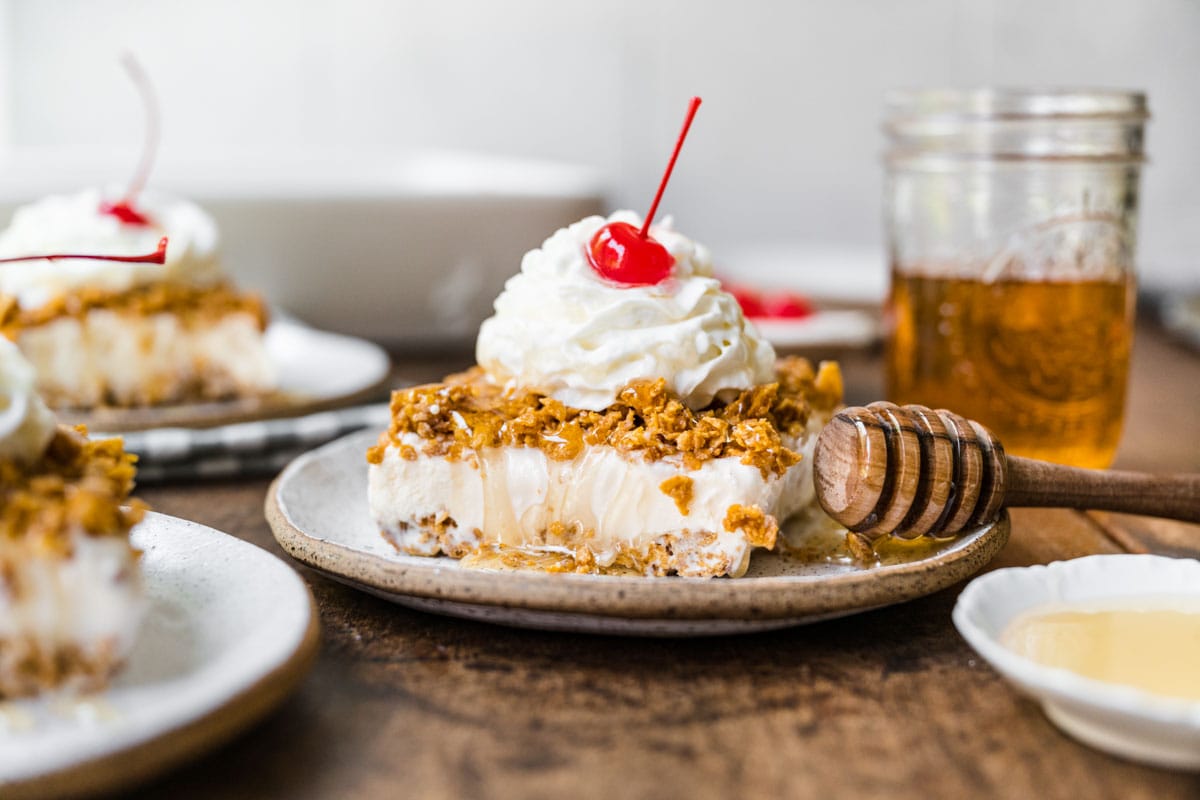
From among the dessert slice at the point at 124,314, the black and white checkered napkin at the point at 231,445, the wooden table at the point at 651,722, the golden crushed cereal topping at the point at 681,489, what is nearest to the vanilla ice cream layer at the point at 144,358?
the dessert slice at the point at 124,314

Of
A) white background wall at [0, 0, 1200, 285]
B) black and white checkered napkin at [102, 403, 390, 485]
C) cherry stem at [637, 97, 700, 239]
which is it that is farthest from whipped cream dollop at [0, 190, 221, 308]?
white background wall at [0, 0, 1200, 285]

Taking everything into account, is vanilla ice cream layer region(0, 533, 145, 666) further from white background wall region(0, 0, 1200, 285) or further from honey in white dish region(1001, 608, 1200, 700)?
white background wall region(0, 0, 1200, 285)

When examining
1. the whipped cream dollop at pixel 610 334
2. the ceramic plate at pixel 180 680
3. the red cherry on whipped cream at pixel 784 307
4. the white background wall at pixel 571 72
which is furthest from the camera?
the white background wall at pixel 571 72

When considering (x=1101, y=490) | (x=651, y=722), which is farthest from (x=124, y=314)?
(x=1101, y=490)

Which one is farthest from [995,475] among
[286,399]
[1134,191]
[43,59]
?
[43,59]

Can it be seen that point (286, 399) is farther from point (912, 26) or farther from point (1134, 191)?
point (912, 26)

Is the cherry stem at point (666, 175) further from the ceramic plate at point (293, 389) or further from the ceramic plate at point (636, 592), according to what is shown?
the ceramic plate at point (293, 389)
